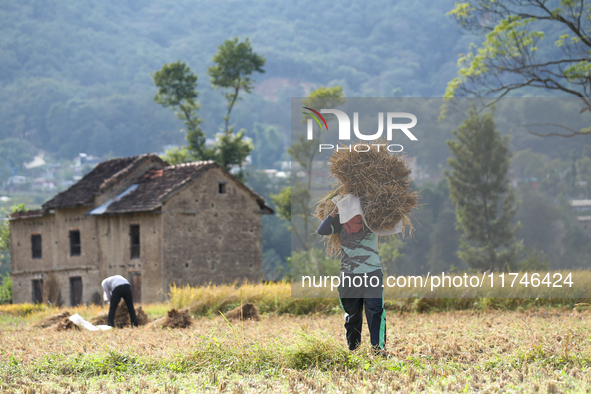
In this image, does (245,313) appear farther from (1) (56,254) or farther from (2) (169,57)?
(2) (169,57)

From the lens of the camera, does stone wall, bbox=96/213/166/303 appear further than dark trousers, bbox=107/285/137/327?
Yes

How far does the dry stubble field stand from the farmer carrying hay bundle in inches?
14.9

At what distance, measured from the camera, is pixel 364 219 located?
6.59 metres

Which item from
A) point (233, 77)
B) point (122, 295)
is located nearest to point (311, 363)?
point (122, 295)

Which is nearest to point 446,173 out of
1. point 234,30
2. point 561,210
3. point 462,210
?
point 462,210

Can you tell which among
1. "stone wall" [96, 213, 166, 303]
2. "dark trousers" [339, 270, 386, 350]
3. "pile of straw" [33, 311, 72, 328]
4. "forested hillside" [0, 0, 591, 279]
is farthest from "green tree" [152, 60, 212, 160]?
"forested hillside" [0, 0, 591, 279]

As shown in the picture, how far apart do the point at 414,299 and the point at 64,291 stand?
68.4 ft

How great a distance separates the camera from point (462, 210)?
32219mm

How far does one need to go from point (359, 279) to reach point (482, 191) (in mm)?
27196

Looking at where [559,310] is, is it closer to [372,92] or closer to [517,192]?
[517,192]

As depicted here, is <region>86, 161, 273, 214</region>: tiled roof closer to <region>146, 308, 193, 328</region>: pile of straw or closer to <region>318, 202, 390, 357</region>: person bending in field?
<region>146, 308, 193, 328</region>: pile of straw

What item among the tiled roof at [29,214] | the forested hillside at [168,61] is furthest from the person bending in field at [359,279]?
the forested hillside at [168,61]

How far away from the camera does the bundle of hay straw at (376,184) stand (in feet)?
22.2

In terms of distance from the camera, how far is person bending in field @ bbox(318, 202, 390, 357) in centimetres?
633
